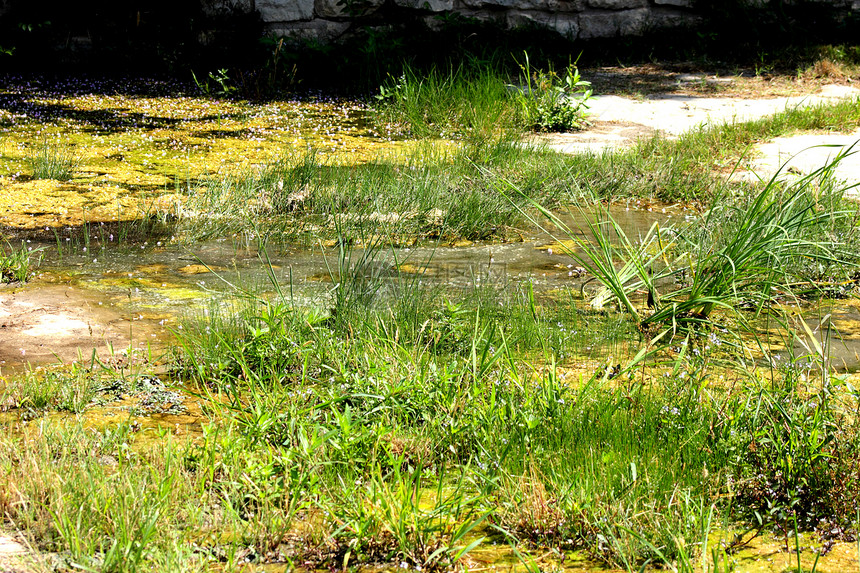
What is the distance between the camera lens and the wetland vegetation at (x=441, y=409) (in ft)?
6.14

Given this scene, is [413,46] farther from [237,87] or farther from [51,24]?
[51,24]

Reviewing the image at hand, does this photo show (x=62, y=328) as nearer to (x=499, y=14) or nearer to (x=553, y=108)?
(x=553, y=108)

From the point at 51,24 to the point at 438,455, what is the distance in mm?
8484

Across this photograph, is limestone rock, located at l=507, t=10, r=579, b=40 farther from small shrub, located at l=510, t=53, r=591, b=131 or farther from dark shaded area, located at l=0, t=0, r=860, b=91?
small shrub, located at l=510, t=53, r=591, b=131

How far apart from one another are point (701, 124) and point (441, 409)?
447cm

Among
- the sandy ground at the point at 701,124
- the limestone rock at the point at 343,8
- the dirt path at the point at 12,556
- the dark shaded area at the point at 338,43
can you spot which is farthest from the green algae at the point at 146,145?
the dirt path at the point at 12,556

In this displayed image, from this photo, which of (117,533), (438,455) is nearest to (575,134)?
(438,455)

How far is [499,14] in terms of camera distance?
9758 mm

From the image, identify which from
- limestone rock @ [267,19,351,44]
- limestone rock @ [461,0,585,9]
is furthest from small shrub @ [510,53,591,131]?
limestone rock @ [267,19,351,44]

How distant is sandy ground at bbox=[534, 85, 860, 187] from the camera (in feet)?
18.1

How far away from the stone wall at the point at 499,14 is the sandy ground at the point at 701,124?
2.33 metres

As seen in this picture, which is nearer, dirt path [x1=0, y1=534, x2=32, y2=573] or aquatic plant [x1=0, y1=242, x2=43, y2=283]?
dirt path [x1=0, y1=534, x2=32, y2=573]

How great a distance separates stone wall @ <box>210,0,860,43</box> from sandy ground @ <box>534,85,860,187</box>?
233 centimetres

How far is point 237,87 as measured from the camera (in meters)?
8.48
